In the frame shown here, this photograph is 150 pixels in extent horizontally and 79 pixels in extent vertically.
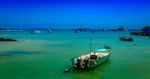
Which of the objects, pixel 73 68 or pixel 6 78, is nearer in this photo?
pixel 6 78

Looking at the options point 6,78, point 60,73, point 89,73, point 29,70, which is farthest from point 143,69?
point 6,78

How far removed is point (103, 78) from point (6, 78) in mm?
6531

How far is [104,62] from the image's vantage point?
29281 millimetres

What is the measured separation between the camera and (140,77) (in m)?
22.3

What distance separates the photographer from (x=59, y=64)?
27.9 metres

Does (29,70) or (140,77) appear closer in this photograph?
(140,77)

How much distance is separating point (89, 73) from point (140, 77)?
3715mm

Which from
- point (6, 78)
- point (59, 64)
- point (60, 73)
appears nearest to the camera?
point (6, 78)

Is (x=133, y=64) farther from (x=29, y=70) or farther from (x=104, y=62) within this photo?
(x=29, y=70)

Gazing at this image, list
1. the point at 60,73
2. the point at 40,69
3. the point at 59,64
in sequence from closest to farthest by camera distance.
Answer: the point at 60,73, the point at 40,69, the point at 59,64

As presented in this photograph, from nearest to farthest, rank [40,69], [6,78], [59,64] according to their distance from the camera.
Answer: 1. [6,78]
2. [40,69]
3. [59,64]

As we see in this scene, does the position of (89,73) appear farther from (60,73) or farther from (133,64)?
(133,64)

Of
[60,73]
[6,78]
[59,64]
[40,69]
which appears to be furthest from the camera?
[59,64]

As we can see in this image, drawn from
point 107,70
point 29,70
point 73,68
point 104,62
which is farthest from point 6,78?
point 104,62
